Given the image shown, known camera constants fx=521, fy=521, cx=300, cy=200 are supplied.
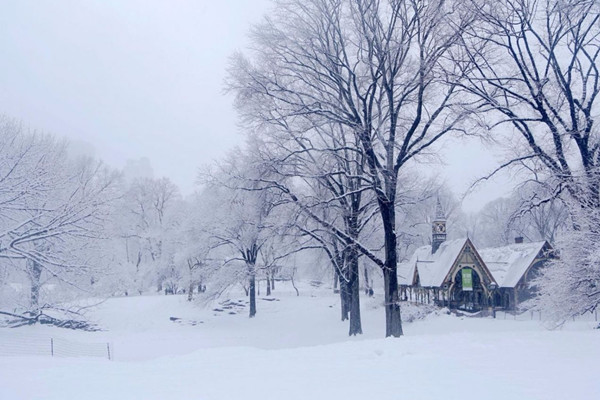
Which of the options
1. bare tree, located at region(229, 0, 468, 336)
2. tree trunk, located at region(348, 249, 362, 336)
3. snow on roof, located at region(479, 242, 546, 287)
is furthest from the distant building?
bare tree, located at region(229, 0, 468, 336)

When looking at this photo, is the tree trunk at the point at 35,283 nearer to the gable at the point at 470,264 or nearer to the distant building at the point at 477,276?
the distant building at the point at 477,276

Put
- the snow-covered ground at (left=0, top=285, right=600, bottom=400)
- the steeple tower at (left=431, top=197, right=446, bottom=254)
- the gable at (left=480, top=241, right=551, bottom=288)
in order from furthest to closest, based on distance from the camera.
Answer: the steeple tower at (left=431, top=197, right=446, bottom=254)
the gable at (left=480, top=241, right=551, bottom=288)
the snow-covered ground at (left=0, top=285, right=600, bottom=400)

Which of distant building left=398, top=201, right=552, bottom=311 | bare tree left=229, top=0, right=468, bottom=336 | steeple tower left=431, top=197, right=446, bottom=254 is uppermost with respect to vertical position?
bare tree left=229, top=0, right=468, bottom=336

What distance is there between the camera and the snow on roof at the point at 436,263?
3871 centimetres

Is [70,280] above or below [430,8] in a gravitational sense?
below

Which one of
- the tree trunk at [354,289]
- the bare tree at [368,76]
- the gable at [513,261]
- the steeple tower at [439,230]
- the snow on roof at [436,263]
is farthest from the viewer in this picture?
the steeple tower at [439,230]

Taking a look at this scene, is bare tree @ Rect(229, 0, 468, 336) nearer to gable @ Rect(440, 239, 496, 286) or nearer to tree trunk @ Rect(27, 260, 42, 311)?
tree trunk @ Rect(27, 260, 42, 311)

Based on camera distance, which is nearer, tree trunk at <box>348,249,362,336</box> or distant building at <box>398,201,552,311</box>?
tree trunk at <box>348,249,362,336</box>

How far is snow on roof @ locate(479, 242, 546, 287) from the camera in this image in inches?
1506

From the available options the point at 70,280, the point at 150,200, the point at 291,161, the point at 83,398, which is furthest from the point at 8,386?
the point at 150,200

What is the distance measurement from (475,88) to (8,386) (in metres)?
14.0

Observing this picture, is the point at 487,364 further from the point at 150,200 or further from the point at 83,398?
the point at 150,200

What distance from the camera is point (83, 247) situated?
18484 millimetres

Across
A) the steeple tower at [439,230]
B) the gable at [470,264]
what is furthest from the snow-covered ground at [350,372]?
the steeple tower at [439,230]
